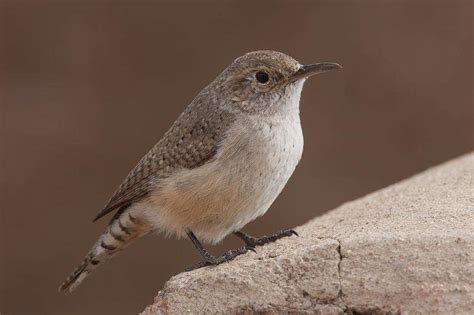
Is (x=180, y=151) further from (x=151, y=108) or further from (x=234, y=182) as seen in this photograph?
(x=151, y=108)

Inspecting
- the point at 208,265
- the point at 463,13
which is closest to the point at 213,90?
the point at 208,265

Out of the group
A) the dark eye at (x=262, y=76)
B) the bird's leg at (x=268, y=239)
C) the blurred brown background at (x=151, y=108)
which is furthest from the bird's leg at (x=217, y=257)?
the blurred brown background at (x=151, y=108)

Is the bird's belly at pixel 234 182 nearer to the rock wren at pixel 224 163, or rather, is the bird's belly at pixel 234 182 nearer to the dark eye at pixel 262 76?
the rock wren at pixel 224 163

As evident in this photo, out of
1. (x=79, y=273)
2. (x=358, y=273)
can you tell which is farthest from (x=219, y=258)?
(x=79, y=273)

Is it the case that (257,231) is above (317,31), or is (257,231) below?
below

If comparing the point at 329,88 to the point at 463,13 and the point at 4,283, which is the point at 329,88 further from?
the point at 4,283
